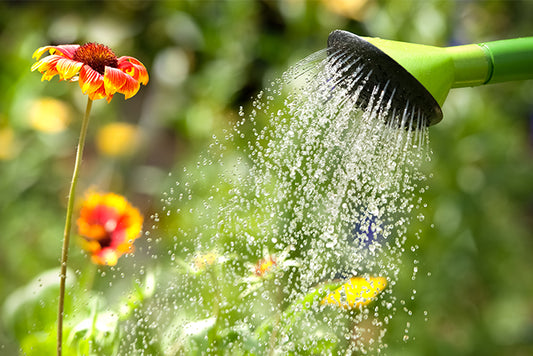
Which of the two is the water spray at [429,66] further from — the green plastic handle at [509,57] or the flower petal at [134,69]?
the flower petal at [134,69]

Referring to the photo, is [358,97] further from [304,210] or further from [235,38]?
[235,38]

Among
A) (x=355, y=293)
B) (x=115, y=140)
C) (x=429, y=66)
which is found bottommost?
(x=355, y=293)

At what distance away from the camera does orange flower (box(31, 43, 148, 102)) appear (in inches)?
21.9

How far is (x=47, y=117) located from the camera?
65.1 inches

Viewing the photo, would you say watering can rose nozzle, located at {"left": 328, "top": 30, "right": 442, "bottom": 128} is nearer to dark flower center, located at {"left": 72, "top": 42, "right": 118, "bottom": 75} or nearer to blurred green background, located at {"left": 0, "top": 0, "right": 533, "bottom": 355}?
dark flower center, located at {"left": 72, "top": 42, "right": 118, "bottom": 75}

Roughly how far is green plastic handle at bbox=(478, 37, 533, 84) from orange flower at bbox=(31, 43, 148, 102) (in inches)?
12.8

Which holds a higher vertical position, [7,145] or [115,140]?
[115,140]

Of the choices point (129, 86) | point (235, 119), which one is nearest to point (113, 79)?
point (129, 86)

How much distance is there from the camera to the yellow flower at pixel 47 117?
165cm

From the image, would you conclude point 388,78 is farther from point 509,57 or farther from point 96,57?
point 96,57

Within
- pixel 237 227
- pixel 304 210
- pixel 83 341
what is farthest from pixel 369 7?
pixel 83 341

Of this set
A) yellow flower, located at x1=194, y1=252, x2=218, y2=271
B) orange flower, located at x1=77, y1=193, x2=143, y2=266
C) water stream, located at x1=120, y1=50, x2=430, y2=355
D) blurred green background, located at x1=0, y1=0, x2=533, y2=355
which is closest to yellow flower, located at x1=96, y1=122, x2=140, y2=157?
blurred green background, located at x1=0, y1=0, x2=533, y2=355

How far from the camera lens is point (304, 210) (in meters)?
1.11

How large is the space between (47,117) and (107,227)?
950 mm
